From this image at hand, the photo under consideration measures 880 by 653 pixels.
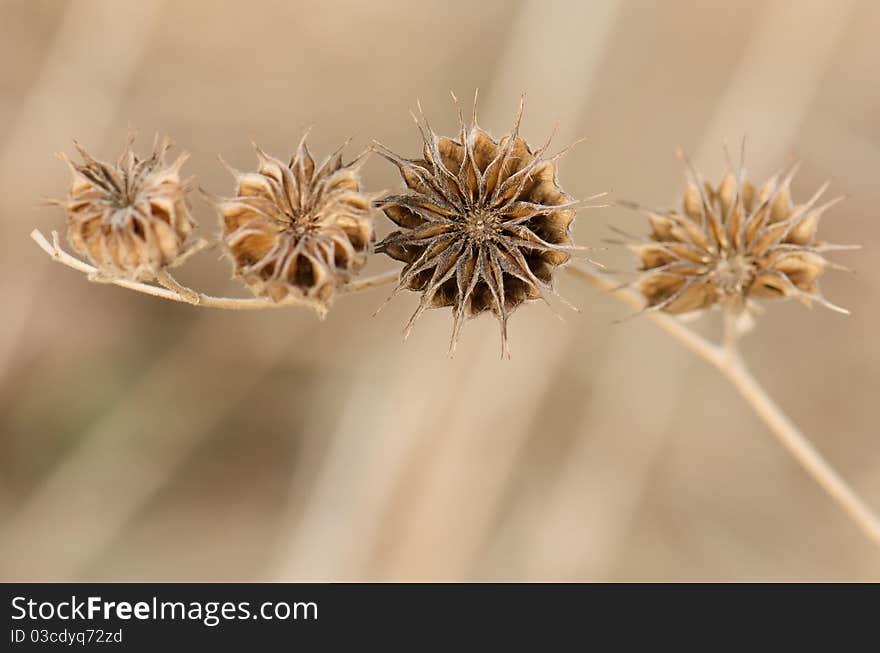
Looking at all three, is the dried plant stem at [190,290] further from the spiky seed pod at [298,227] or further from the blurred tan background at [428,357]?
the blurred tan background at [428,357]

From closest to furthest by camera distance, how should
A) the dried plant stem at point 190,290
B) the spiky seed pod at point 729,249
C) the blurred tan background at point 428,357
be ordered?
1. the dried plant stem at point 190,290
2. the spiky seed pod at point 729,249
3. the blurred tan background at point 428,357

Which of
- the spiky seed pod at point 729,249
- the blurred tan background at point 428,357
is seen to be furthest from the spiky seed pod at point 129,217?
the blurred tan background at point 428,357

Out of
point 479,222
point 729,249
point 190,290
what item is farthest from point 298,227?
point 729,249

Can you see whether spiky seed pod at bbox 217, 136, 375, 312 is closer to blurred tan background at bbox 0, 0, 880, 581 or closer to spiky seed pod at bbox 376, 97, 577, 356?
spiky seed pod at bbox 376, 97, 577, 356

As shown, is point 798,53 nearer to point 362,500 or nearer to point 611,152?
point 611,152

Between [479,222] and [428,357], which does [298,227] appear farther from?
[428,357]

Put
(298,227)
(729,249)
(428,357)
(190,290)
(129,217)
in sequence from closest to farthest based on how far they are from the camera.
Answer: (129,217) < (298,227) < (190,290) < (729,249) < (428,357)

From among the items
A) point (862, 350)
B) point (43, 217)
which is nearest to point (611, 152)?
point (862, 350)
